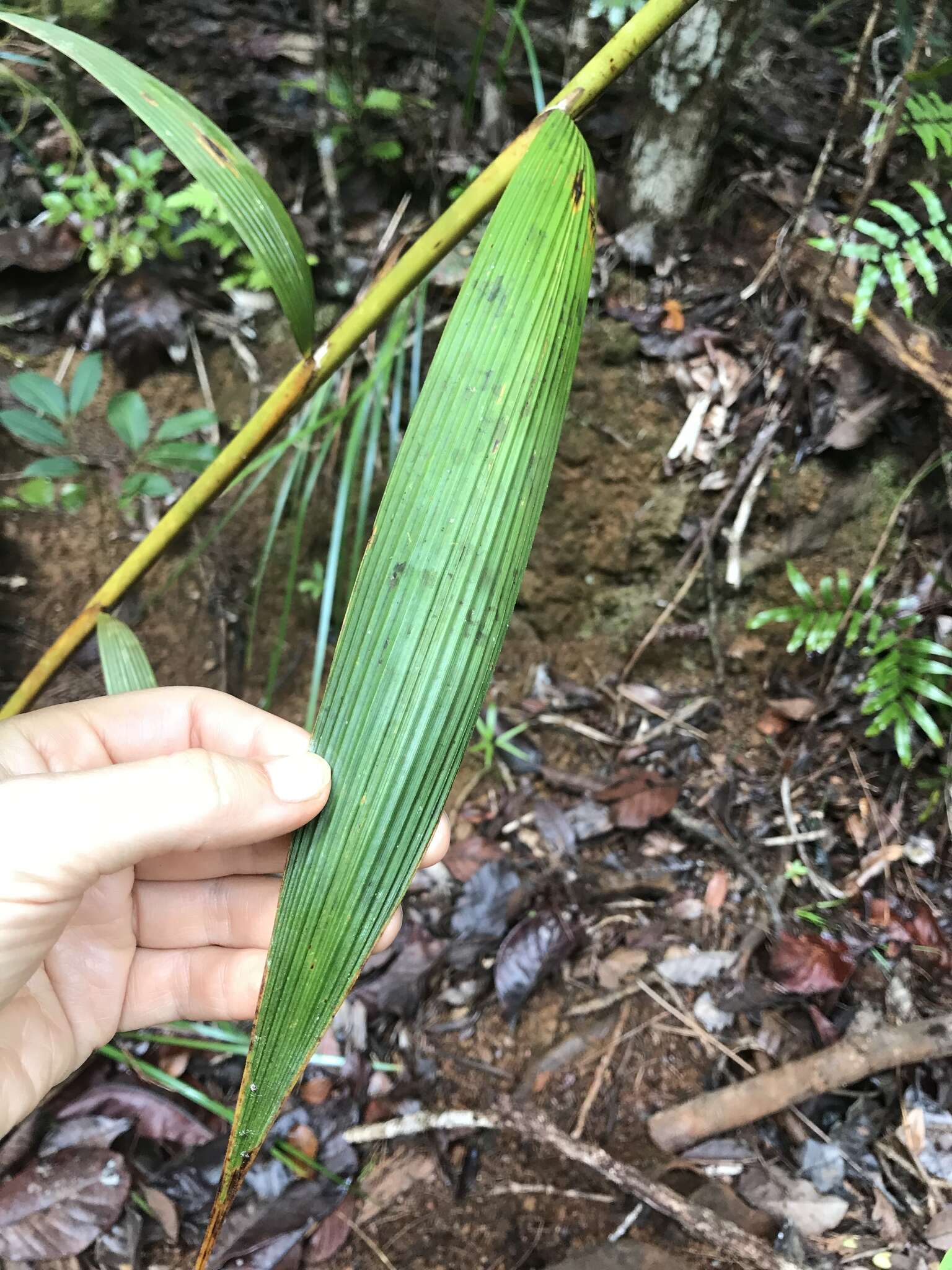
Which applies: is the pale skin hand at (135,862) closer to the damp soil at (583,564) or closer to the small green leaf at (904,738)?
the damp soil at (583,564)

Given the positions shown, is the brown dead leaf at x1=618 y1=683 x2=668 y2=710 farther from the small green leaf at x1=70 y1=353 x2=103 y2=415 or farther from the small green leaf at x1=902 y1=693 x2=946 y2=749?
the small green leaf at x1=70 y1=353 x2=103 y2=415

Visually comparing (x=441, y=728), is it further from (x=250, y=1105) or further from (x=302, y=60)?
(x=302, y=60)

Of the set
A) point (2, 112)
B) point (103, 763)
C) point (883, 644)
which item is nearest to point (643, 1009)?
point (883, 644)

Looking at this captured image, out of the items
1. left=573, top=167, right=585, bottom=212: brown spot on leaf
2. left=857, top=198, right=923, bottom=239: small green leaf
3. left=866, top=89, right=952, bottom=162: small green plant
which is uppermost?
left=866, top=89, right=952, bottom=162: small green plant

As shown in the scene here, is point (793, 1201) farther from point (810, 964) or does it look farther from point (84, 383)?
point (84, 383)

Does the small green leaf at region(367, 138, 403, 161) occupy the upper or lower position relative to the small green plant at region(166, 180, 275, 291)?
upper

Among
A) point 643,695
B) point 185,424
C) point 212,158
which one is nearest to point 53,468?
point 185,424

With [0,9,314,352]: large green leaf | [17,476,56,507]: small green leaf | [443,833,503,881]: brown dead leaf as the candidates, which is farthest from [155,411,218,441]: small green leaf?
[443,833,503,881]: brown dead leaf
